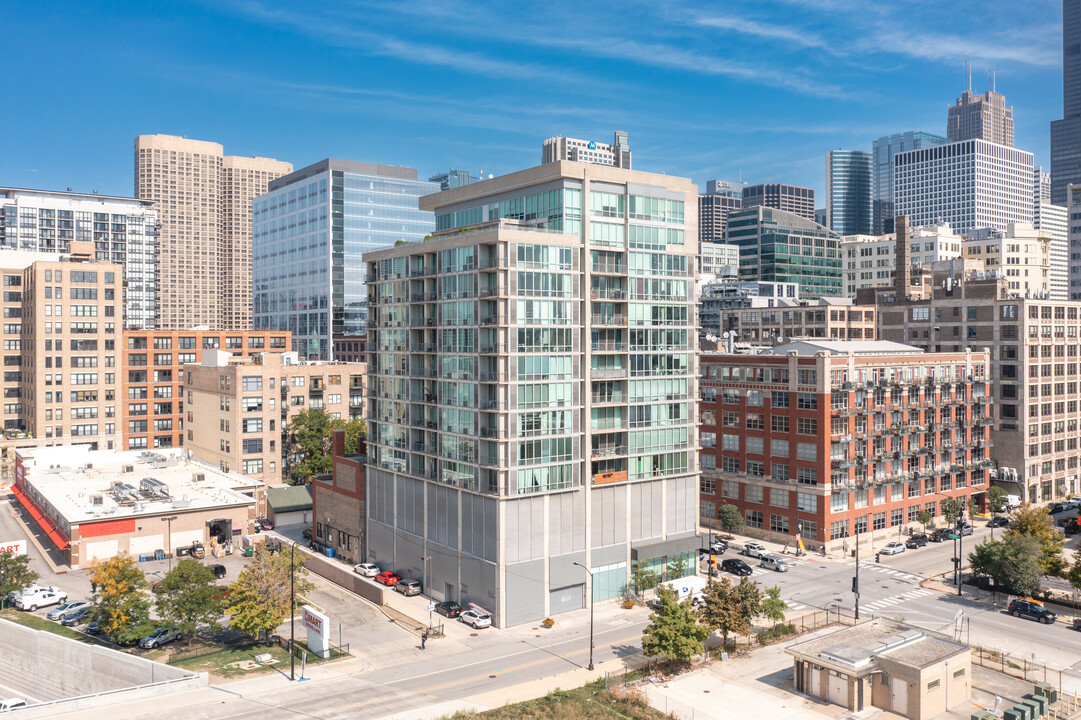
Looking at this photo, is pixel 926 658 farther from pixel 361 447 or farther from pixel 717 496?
pixel 361 447

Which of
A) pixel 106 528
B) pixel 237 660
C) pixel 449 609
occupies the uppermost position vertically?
pixel 106 528

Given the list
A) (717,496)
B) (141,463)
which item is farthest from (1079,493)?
(141,463)

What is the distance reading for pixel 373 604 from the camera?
268 ft

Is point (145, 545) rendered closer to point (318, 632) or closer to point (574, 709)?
point (318, 632)

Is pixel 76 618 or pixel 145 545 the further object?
pixel 145 545

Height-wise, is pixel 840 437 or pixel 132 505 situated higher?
pixel 840 437

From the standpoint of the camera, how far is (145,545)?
314 feet

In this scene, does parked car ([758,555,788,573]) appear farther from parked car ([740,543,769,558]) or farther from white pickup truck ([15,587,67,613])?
white pickup truck ([15,587,67,613])

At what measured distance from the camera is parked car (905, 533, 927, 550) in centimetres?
10256

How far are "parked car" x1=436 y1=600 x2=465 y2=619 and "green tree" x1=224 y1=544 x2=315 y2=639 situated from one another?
47.7ft

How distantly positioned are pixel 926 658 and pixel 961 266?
106m

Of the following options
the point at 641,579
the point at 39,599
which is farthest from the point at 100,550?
the point at 641,579

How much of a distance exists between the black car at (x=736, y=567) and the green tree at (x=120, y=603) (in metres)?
55.8

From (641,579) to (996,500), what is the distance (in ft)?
210
